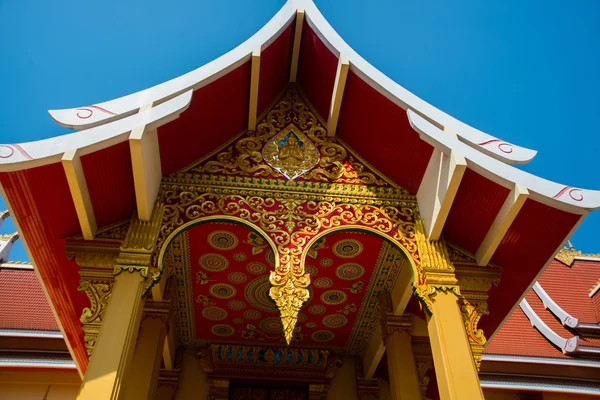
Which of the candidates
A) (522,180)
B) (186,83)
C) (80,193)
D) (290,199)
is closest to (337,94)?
(290,199)

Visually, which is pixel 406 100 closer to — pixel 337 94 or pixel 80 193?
pixel 337 94

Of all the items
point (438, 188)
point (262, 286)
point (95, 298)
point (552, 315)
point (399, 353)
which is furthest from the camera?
point (552, 315)

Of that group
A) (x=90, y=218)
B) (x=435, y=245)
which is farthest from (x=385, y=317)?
(x=90, y=218)

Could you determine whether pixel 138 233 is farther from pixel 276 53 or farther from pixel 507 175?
pixel 507 175

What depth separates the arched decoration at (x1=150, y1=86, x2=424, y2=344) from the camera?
5.10 meters

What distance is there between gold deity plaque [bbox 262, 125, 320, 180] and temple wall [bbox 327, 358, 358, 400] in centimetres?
363

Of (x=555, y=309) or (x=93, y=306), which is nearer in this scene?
(x=93, y=306)

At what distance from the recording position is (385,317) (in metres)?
6.60

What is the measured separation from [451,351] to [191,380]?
14.6 ft

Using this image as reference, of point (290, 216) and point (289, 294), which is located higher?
point (290, 216)

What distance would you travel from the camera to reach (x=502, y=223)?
193 inches

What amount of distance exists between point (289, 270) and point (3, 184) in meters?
2.47

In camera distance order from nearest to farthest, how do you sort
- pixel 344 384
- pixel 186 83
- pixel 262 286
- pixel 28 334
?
1. pixel 186 83
2. pixel 262 286
3. pixel 28 334
4. pixel 344 384

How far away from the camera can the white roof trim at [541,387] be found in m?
7.54
